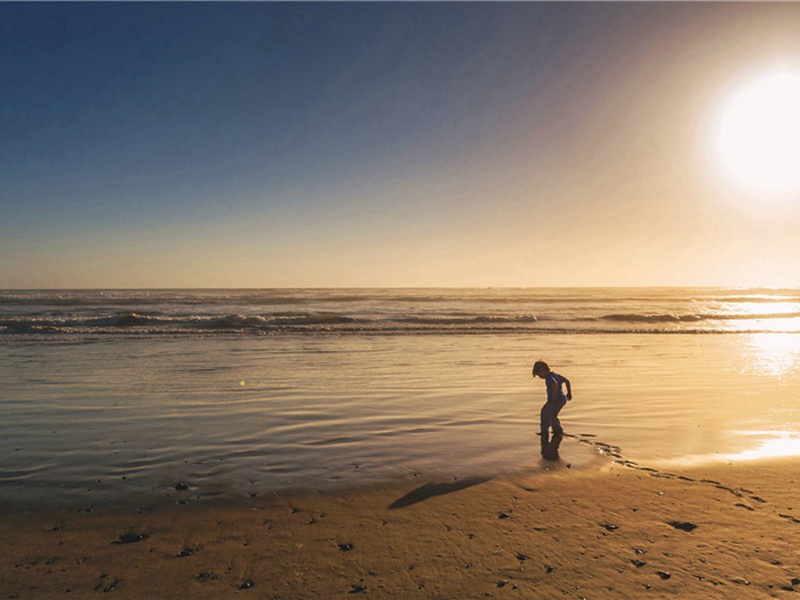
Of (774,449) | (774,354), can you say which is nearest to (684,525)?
(774,449)

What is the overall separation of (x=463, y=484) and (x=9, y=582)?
4.77m

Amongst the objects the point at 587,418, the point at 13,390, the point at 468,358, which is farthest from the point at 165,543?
the point at 468,358

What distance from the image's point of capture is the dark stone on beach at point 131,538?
5082 millimetres

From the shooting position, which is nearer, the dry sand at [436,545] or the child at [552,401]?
the dry sand at [436,545]

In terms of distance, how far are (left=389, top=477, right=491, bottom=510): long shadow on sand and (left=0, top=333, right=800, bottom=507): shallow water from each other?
1.05 ft

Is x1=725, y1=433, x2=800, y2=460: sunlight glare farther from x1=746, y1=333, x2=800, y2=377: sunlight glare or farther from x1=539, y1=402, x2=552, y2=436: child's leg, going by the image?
x1=746, y1=333, x2=800, y2=377: sunlight glare

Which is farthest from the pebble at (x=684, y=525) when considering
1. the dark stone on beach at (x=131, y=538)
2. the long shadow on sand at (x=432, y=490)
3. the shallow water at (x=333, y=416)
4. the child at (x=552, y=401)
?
the dark stone on beach at (x=131, y=538)

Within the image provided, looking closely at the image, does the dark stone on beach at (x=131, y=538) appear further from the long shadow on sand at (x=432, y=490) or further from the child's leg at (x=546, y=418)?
the child's leg at (x=546, y=418)

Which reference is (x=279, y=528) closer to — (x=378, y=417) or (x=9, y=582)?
(x=9, y=582)

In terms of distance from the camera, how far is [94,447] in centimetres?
820

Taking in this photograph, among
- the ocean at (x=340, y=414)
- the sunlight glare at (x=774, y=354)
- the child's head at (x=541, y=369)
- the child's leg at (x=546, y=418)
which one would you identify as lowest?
the sunlight glare at (x=774, y=354)

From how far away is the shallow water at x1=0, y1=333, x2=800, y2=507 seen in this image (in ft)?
23.5

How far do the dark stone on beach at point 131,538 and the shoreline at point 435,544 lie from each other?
20mm

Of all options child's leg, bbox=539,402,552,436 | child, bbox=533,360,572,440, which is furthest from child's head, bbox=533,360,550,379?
child's leg, bbox=539,402,552,436
